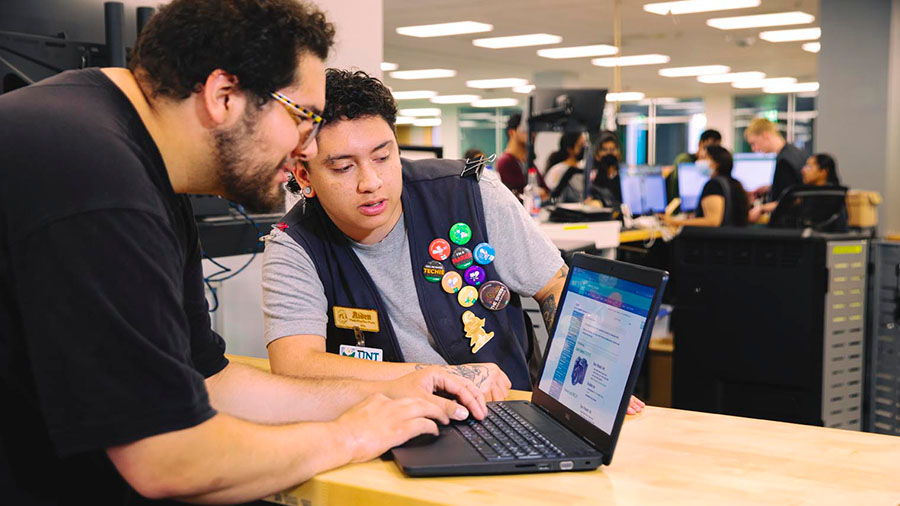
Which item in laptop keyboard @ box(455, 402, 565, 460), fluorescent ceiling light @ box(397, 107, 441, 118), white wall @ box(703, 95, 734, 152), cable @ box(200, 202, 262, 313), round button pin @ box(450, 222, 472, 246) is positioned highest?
fluorescent ceiling light @ box(397, 107, 441, 118)

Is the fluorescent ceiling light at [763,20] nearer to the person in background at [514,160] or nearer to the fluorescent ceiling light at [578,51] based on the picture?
the fluorescent ceiling light at [578,51]

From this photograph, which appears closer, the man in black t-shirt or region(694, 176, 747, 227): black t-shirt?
the man in black t-shirt

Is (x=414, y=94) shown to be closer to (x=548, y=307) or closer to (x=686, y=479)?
(x=548, y=307)

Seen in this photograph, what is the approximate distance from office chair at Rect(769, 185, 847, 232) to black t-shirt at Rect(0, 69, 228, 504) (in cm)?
377

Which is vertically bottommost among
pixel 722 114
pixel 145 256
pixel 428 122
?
pixel 145 256

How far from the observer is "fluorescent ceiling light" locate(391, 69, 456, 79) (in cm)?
1323

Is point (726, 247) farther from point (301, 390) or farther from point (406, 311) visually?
point (301, 390)

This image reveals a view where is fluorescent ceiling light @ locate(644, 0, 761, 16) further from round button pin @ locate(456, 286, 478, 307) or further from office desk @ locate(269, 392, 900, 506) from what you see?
office desk @ locate(269, 392, 900, 506)

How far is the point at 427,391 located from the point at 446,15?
7781 mm

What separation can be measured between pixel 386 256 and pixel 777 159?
586cm

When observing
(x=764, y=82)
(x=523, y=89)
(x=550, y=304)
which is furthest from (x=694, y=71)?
(x=550, y=304)

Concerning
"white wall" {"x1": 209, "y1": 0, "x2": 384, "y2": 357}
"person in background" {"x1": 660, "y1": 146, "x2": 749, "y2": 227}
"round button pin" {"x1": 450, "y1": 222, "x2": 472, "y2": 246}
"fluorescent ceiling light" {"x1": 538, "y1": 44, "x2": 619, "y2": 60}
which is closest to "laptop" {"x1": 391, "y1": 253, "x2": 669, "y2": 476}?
"round button pin" {"x1": 450, "y1": 222, "x2": 472, "y2": 246}

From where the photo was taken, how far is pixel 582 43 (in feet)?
34.2

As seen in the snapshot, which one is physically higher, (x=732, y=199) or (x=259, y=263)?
(x=732, y=199)
